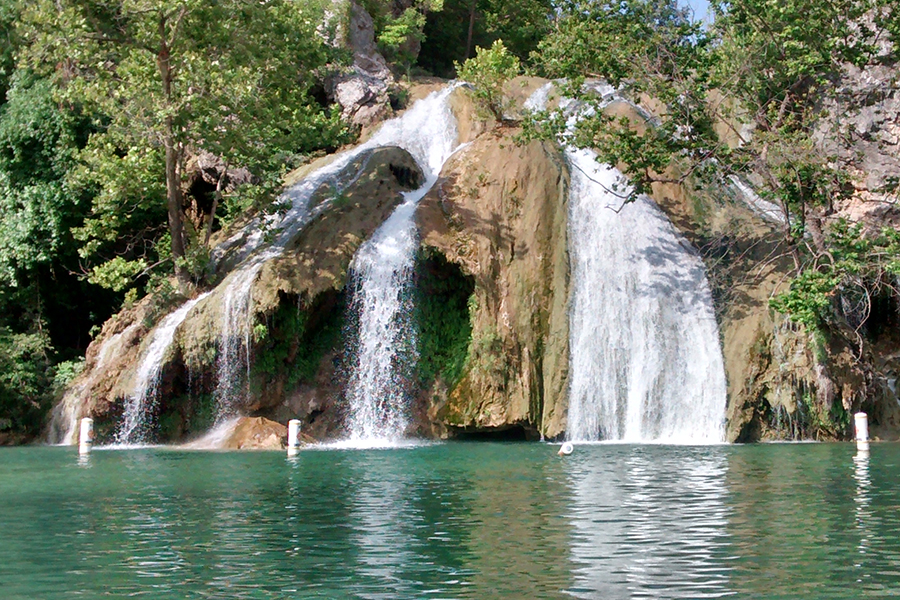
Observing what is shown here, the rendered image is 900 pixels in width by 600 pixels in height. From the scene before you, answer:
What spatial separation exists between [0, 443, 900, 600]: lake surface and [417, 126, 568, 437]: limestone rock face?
6779mm

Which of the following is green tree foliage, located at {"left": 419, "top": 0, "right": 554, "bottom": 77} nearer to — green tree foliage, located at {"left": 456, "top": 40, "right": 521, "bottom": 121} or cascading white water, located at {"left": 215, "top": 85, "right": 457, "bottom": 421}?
cascading white water, located at {"left": 215, "top": 85, "right": 457, "bottom": 421}

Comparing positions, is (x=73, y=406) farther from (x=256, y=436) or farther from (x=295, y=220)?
(x=295, y=220)

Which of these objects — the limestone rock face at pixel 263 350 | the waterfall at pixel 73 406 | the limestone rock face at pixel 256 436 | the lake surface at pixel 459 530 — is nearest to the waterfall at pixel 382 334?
the limestone rock face at pixel 263 350

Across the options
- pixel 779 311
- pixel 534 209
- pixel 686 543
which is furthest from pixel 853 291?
pixel 686 543

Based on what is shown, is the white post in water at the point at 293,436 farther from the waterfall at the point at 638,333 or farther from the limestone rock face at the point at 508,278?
the waterfall at the point at 638,333

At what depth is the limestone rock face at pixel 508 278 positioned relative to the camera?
85.6 ft

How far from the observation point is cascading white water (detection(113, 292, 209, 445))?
25984mm

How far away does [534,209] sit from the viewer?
28406 mm

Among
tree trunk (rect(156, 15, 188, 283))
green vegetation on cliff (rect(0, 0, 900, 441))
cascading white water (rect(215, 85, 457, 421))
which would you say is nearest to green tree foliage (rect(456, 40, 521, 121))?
green vegetation on cliff (rect(0, 0, 900, 441))

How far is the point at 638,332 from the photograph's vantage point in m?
26.8

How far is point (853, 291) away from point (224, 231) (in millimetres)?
18375

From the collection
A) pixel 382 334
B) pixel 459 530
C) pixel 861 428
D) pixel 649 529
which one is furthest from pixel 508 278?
pixel 649 529

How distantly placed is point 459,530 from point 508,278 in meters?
16.3

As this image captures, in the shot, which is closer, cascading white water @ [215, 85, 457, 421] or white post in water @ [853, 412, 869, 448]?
white post in water @ [853, 412, 869, 448]
